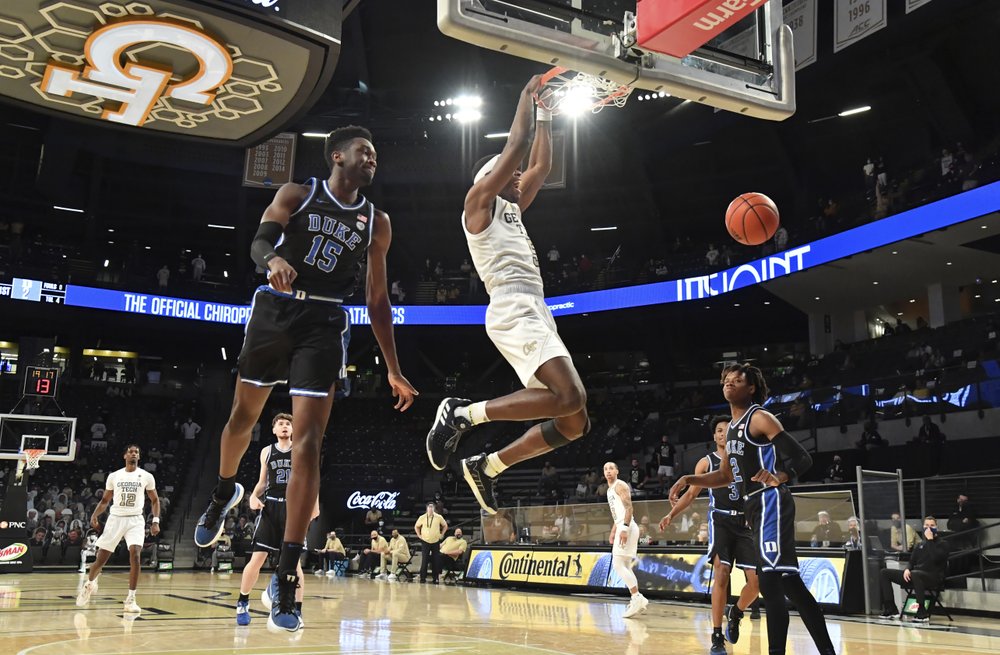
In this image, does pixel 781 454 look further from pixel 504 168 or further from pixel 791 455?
pixel 504 168

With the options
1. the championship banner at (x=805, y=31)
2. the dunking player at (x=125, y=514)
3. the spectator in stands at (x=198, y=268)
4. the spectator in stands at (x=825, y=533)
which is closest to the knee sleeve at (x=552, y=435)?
the dunking player at (x=125, y=514)

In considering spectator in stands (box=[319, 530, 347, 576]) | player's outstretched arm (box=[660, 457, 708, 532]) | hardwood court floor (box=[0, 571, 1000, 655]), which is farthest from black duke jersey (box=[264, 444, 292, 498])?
spectator in stands (box=[319, 530, 347, 576])

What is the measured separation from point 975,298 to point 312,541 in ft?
71.0

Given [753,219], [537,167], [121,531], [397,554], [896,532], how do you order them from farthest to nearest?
[397,554]
[896,532]
[121,531]
[753,219]
[537,167]

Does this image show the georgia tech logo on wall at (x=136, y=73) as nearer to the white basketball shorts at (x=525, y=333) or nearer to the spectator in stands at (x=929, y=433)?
the white basketball shorts at (x=525, y=333)

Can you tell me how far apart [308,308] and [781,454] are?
354 cm

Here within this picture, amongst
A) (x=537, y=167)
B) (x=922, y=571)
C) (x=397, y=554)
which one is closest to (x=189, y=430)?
(x=397, y=554)

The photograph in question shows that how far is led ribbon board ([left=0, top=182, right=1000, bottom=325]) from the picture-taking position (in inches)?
773

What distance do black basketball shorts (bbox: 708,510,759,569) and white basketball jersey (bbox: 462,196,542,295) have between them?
13.6ft

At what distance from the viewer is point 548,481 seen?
83.1ft

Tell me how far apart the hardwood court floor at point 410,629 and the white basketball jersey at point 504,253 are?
10.1 feet

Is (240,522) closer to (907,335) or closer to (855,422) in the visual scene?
(855,422)

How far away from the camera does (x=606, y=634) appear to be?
8812mm

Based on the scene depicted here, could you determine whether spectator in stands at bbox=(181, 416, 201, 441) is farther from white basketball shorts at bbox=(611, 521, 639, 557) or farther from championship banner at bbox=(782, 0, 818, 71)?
championship banner at bbox=(782, 0, 818, 71)
